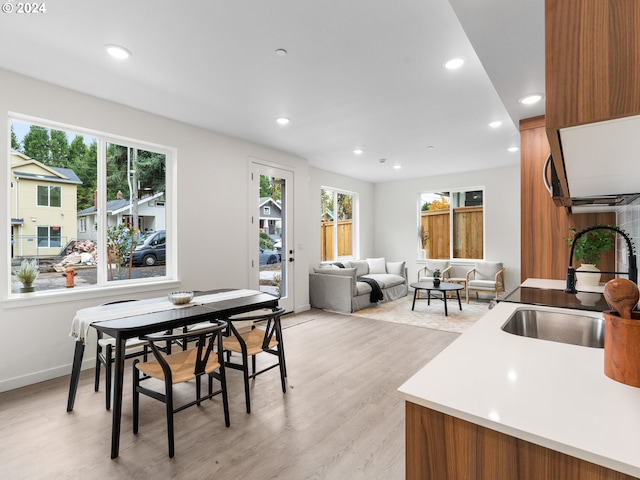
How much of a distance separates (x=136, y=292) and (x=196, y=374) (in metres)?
1.88

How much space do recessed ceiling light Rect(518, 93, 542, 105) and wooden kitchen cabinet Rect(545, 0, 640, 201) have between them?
2269 mm

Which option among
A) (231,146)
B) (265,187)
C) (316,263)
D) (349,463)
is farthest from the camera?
(316,263)

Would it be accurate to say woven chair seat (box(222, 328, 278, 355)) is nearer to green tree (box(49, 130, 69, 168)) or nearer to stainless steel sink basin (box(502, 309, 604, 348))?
stainless steel sink basin (box(502, 309, 604, 348))

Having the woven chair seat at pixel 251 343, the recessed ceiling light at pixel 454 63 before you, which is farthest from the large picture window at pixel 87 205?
the recessed ceiling light at pixel 454 63

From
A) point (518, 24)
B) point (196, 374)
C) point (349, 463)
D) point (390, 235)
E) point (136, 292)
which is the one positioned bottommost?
point (349, 463)

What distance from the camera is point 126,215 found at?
11.8 ft

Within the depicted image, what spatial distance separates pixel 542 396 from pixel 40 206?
12.7 ft

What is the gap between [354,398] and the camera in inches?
102

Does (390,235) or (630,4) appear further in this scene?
(390,235)

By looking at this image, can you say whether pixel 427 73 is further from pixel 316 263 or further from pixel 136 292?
pixel 316 263

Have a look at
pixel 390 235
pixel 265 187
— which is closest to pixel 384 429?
pixel 265 187

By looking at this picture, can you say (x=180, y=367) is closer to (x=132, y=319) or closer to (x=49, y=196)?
(x=132, y=319)

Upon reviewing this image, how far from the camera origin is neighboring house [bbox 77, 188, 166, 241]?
3.30 m

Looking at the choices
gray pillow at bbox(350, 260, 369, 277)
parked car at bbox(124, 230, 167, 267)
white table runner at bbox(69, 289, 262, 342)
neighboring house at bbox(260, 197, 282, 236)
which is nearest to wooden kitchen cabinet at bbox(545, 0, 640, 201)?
white table runner at bbox(69, 289, 262, 342)
